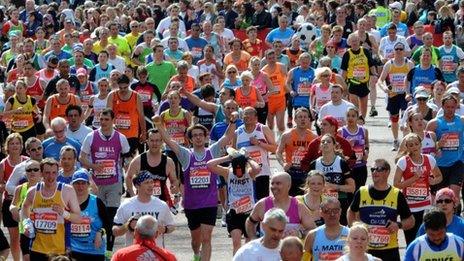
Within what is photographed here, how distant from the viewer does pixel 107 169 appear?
18.2m

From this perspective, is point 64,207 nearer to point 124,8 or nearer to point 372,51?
point 372,51

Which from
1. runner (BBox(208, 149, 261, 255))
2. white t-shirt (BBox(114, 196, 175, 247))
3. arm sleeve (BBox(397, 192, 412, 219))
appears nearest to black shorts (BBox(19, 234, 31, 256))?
white t-shirt (BBox(114, 196, 175, 247))

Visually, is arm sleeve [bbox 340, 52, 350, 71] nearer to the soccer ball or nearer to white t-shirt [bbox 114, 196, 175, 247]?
the soccer ball

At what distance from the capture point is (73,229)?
15.2m

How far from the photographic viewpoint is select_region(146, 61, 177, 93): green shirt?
24.8 meters

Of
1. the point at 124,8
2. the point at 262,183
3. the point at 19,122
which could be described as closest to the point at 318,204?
the point at 262,183

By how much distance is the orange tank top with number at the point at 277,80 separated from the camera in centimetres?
2519

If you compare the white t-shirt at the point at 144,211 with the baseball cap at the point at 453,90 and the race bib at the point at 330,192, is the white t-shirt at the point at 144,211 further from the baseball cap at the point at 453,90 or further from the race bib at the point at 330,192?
the baseball cap at the point at 453,90

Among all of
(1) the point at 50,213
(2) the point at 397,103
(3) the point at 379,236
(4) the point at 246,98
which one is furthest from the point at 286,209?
(2) the point at 397,103

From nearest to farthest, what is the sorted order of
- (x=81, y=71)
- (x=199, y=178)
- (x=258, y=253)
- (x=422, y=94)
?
(x=258, y=253), (x=199, y=178), (x=422, y=94), (x=81, y=71)

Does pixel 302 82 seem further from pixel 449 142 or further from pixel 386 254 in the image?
pixel 386 254

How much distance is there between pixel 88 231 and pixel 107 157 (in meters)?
3.12

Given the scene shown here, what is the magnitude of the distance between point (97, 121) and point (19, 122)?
117cm

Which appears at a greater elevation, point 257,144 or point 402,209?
point 257,144
